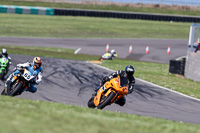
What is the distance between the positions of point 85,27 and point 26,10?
8.59 metres

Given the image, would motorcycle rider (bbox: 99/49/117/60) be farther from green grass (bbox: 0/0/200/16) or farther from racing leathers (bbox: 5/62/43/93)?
green grass (bbox: 0/0/200/16)

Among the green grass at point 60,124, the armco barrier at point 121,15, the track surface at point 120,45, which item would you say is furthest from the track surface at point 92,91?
the armco barrier at point 121,15

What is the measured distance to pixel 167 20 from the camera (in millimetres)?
53438

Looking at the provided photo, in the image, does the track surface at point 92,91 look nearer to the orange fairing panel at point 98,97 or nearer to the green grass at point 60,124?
the orange fairing panel at point 98,97

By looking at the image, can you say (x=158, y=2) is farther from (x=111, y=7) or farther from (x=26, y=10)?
(x=26, y=10)

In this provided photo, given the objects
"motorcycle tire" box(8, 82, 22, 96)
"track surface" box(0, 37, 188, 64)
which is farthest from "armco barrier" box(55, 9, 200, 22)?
"motorcycle tire" box(8, 82, 22, 96)

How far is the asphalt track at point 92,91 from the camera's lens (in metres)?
12.4

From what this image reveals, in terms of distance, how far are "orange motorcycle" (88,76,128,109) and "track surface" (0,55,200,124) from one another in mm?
1597

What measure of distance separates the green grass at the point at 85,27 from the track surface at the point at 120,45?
322 cm

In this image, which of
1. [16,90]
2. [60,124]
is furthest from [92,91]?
[60,124]

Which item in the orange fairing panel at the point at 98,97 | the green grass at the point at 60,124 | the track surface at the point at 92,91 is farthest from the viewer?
the track surface at the point at 92,91

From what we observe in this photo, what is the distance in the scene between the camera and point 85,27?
44.6 m

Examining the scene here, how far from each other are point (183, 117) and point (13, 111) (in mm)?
6251

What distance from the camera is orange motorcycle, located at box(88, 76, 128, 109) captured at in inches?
413
